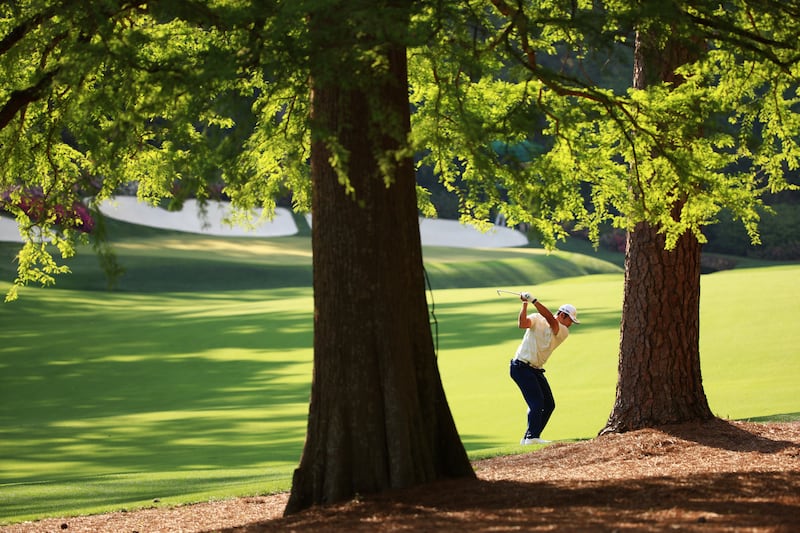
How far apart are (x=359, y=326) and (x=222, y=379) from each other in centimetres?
1093

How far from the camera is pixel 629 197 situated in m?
8.93

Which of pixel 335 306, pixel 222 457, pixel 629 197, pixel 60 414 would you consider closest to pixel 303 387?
pixel 60 414

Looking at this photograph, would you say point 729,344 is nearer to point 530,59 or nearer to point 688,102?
point 688,102

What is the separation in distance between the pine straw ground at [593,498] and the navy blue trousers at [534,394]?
111 cm

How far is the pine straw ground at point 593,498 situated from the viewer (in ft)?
19.6

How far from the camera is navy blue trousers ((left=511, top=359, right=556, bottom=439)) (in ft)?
37.5

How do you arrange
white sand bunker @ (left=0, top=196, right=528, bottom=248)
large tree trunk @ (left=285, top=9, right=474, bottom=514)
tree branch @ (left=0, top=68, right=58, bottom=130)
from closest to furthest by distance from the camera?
large tree trunk @ (left=285, top=9, right=474, bottom=514) < tree branch @ (left=0, top=68, right=58, bottom=130) < white sand bunker @ (left=0, top=196, right=528, bottom=248)

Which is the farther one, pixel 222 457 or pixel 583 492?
pixel 222 457

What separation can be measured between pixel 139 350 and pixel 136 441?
7203 mm

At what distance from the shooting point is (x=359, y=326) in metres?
7.08

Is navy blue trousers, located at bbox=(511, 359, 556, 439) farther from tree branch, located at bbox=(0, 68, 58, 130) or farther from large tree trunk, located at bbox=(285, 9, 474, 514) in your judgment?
tree branch, located at bbox=(0, 68, 58, 130)

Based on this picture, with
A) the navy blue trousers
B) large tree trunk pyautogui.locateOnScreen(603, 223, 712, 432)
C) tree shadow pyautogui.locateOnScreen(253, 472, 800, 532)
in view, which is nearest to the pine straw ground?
tree shadow pyautogui.locateOnScreen(253, 472, 800, 532)

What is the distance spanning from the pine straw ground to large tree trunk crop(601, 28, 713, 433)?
0.26 meters

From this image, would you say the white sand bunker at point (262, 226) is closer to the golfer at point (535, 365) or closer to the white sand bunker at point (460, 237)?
the white sand bunker at point (460, 237)
